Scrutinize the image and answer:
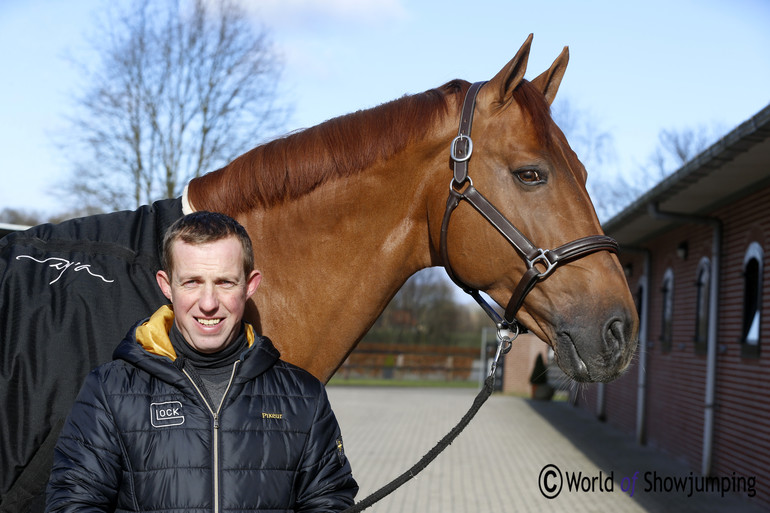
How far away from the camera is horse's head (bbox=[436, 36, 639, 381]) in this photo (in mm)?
2117

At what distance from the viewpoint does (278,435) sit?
5.37 ft

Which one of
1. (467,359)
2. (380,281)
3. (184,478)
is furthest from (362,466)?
(467,359)

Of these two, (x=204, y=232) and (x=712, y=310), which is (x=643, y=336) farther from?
(x=204, y=232)

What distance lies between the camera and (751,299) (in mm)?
8477

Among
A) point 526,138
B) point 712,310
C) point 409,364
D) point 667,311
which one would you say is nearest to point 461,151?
point 526,138

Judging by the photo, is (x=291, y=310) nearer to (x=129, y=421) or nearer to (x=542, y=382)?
(x=129, y=421)

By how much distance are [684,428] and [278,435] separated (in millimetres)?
10475

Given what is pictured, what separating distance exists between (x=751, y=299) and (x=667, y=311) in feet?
12.1

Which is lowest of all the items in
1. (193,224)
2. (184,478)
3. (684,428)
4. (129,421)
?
(684,428)

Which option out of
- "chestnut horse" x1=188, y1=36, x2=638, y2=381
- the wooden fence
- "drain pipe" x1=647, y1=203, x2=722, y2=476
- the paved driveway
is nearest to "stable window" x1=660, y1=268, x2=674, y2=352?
the paved driveway

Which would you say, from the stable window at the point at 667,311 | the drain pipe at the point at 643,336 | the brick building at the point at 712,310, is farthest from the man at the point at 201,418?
the drain pipe at the point at 643,336

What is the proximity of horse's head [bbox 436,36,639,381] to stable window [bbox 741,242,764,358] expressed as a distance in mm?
6921

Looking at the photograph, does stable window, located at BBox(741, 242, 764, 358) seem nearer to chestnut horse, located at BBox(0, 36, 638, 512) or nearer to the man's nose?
chestnut horse, located at BBox(0, 36, 638, 512)

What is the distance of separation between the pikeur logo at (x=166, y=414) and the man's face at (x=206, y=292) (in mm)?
147
